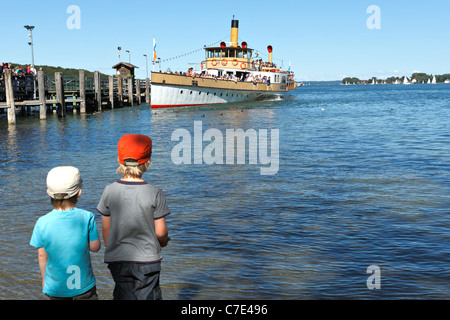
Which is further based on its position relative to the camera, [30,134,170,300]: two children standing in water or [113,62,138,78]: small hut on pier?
[113,62,138,78]: small hut on pier

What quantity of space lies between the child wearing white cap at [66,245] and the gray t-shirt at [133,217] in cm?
15

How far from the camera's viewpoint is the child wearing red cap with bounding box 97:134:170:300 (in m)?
3.11

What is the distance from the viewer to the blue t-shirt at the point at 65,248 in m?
3.12

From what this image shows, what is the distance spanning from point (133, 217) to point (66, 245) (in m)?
0.46

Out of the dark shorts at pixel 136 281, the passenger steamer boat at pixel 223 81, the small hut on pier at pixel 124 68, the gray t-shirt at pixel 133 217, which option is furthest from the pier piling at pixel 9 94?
the small hut on pier at pixel 124 68

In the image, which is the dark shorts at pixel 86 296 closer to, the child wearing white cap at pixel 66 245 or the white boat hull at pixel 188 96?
the child wearing white cap at pixel 66 245

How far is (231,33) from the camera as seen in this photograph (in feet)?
178

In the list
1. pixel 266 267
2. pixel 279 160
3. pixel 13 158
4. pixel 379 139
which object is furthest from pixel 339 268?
Result: pixel 379 139

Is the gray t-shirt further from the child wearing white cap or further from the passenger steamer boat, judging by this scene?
the passenger steamer boat

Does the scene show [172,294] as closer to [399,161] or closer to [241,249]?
[241,249]

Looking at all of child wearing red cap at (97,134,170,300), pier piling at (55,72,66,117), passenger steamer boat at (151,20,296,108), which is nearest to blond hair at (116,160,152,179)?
child wearing red cap at (97,134,170,300)

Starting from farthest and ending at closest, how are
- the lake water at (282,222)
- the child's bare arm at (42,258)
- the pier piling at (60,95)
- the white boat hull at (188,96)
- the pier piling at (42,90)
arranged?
the white boat hull at (188,96)
the pier piling at (60,95)
the pier piling at (42,90)
the lake water at (282,222)
the child's bare arm at (42,258)

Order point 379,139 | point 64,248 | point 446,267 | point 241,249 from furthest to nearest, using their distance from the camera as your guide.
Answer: point 379,139, point 241,249, point 446,267, point 64,248

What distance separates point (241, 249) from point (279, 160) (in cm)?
875
